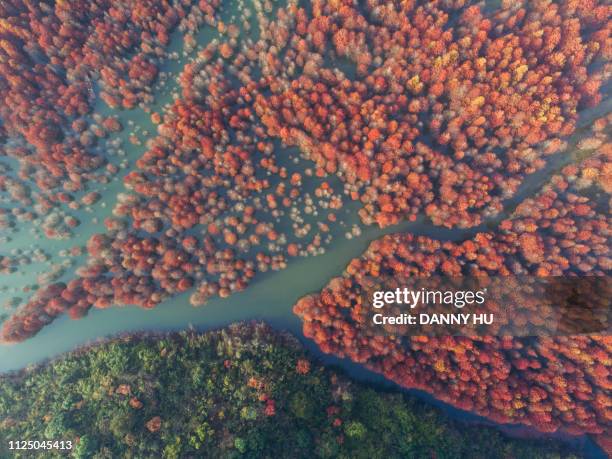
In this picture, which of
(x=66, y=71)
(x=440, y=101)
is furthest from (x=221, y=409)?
(x=66, y=71)

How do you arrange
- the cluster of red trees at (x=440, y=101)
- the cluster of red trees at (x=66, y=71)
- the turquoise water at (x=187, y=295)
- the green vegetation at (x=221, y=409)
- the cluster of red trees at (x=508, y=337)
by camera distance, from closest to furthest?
the green vegetation at (x=221, y=409), the cluster of red trees at (x=508, y=337), the cluster of red trees at (x=440, y=101), the cluster of red trees at (x=66, y=71), the turquoise water at (x=187, y=295)

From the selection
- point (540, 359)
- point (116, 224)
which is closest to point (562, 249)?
point (540, 359)

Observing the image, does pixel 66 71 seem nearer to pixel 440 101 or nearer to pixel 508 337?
pixel 440 101

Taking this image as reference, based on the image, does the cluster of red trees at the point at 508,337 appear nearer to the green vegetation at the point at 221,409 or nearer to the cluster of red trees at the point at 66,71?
the green vegetation at the point at 221,409

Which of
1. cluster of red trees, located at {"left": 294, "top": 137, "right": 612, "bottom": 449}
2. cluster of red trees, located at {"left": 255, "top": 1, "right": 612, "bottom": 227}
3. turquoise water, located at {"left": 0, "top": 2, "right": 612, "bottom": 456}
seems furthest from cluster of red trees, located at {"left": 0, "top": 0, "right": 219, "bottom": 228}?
cluster of red trees, located at {"left": 294, "top": 137, "right": 612, "bottom": 449}

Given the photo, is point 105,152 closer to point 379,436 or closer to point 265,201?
point 265,201

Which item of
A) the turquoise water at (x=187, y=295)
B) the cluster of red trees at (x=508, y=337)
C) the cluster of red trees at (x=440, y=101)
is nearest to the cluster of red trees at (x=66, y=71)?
the turquoise water at (x=187, y=295)
